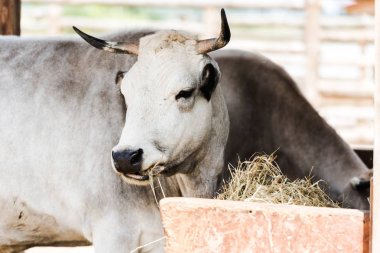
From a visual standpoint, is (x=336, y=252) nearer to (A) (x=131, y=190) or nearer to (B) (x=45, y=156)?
(A) (x=131, y=190)

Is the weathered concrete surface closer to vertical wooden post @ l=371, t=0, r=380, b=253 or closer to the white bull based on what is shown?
vertical wooden post @ l=371, t=0, r=380, b=253

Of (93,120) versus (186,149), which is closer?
(186,149)

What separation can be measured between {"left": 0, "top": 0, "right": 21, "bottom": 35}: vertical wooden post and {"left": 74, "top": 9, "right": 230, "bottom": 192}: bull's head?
1.68 metres

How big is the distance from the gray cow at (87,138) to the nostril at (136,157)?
85 mm

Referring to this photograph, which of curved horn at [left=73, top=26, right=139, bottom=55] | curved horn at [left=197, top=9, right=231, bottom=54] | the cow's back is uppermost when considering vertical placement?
curved horn at [left=197, top=9, right=231, bottom=54]

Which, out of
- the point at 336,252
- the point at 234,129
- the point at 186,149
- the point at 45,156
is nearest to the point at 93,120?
the point at 45,156

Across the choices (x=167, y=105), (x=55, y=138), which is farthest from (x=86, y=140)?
(x=167, y=105)

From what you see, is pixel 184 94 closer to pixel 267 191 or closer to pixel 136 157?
pixel 136 157

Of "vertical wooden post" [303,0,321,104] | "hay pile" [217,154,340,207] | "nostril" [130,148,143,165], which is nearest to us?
"hay pile" [217,154,340,207]

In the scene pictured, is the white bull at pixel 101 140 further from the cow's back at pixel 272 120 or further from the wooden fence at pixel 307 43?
the wooden fence at pixel 307 43

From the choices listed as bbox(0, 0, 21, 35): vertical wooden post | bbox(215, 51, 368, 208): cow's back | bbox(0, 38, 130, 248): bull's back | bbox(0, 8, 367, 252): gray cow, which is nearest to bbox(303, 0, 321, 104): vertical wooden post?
bbox(215, 51, 368, 208): cow's back

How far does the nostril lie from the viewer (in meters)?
3.59

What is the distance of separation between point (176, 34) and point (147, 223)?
0.97 meters

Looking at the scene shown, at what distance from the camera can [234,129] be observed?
546cm
